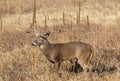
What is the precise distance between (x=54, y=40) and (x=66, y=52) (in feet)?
9.55

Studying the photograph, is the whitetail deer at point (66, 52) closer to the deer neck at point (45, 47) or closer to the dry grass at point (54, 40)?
the deer neck at point (45, 47)

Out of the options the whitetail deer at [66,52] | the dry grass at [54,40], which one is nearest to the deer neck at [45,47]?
the whitetail deer at [66,52]

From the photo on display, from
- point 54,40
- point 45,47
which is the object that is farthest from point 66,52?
point 54,40

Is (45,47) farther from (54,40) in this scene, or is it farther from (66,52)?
(54,40)

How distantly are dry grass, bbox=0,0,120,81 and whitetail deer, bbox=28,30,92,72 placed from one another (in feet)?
0.92

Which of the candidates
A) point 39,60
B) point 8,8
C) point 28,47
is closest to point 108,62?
point 39,60

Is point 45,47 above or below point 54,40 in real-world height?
above

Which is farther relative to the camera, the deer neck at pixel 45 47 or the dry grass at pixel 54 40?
the deer neck at pixel 45 47

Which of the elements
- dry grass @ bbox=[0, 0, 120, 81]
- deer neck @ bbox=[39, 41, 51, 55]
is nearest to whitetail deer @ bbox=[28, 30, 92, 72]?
deer neck @ bbox=[39, 41, 51, 55]

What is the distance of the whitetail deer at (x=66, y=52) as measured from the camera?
9.62 m

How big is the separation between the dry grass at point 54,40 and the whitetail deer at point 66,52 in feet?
0.92

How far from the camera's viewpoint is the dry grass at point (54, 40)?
9195 millimetres

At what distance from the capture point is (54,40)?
41.5 feet

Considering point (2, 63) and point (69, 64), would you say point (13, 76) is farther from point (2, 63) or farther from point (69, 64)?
point (69, 64)
